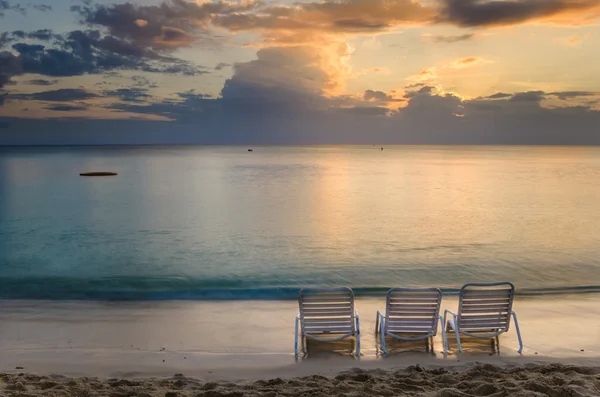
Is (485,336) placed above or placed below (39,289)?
above

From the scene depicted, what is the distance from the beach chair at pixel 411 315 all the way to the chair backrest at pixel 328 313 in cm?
57

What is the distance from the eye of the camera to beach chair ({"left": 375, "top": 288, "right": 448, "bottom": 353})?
7723 mm

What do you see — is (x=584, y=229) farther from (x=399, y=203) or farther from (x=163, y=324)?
(x=163, y=324)

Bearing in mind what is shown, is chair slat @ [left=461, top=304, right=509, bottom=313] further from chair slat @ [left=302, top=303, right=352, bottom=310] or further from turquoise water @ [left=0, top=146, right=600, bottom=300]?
turquoise water @ [left=0, top=146, right=600, bottom=300]

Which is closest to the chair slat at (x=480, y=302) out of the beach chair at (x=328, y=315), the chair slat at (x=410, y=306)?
the chair slat at (x=410, y=306)

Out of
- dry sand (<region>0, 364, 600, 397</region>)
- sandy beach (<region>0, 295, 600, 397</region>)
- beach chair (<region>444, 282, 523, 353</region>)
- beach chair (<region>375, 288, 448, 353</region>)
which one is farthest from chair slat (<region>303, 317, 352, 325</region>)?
beach chair (<region>444, 282, 523, 353</region>)

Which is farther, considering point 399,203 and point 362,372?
point 399,203

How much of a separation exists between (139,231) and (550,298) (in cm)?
1781

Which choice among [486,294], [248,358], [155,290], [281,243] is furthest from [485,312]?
[281,243]

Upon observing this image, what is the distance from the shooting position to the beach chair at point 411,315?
7.72 meters

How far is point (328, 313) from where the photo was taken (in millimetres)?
7672

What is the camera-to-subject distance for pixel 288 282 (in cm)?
1439

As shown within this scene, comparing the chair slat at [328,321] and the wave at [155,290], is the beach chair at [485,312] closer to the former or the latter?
the chair slat at [328,321]

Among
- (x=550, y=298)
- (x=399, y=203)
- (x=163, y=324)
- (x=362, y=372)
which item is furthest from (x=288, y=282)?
(x=399, y=203)
